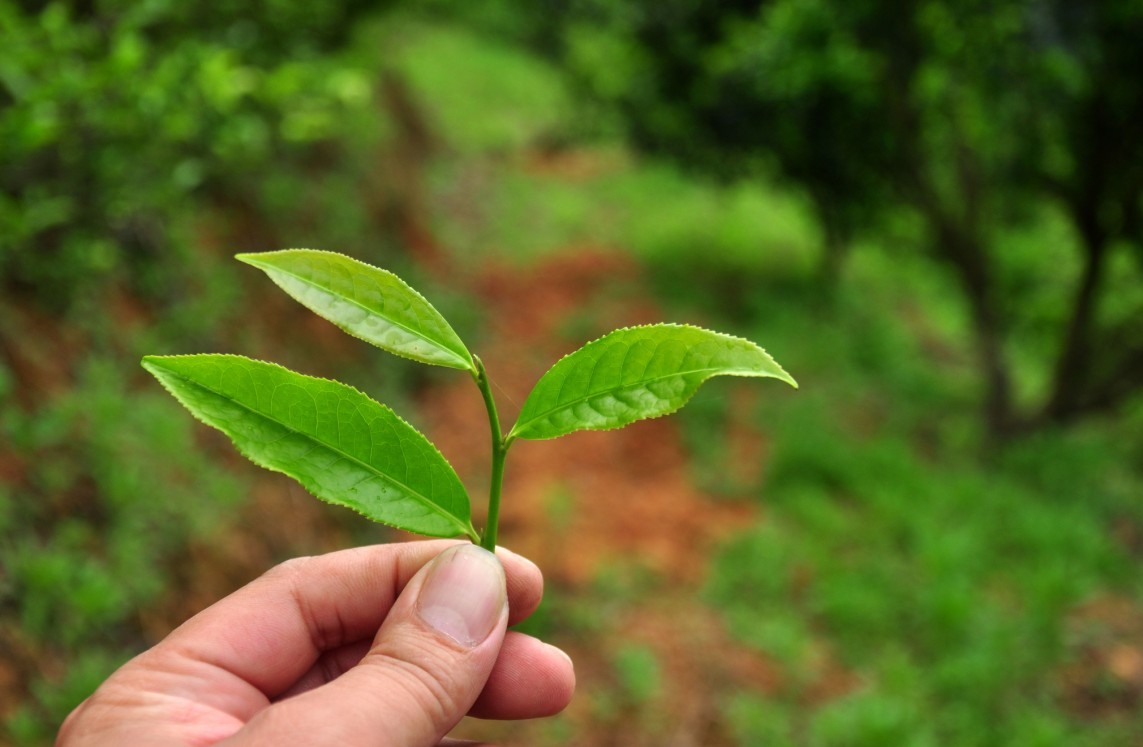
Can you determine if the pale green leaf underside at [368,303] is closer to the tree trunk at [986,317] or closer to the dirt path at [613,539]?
the dirt path at [613,539]

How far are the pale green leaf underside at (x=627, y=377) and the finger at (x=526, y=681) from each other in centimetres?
48

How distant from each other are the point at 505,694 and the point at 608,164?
10902mm

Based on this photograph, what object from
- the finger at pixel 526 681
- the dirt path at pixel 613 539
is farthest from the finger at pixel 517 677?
the dirt path at pixel 613 539

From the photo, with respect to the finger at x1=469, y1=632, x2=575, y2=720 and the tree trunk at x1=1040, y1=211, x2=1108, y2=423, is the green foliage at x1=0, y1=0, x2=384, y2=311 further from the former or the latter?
the tree trunk at x1=1040, y1=211, x2=1108, y2=423

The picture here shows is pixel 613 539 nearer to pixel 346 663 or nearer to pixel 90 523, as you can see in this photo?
pixel 90 523

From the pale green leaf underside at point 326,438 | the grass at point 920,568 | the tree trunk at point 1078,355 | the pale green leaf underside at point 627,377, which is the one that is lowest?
the grass at point 920,568

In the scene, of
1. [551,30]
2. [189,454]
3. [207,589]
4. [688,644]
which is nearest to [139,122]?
[189,454]

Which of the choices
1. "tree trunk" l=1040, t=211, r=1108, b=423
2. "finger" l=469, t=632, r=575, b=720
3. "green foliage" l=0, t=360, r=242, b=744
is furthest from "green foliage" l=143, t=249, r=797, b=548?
"tree trunk" l=1040, t=211, r=1108, b=423

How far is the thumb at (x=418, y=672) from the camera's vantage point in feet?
3.46

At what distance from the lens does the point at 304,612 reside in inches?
56.2

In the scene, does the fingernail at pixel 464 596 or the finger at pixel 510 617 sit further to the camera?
the finger at pixel 510 617

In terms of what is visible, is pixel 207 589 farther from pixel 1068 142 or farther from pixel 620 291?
pixel 1068 142

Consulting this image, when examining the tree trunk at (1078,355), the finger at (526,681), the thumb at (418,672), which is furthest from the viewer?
the tree trunk at (1078,355)

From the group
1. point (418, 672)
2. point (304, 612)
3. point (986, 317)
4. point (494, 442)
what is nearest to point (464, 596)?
point (418, 672)
